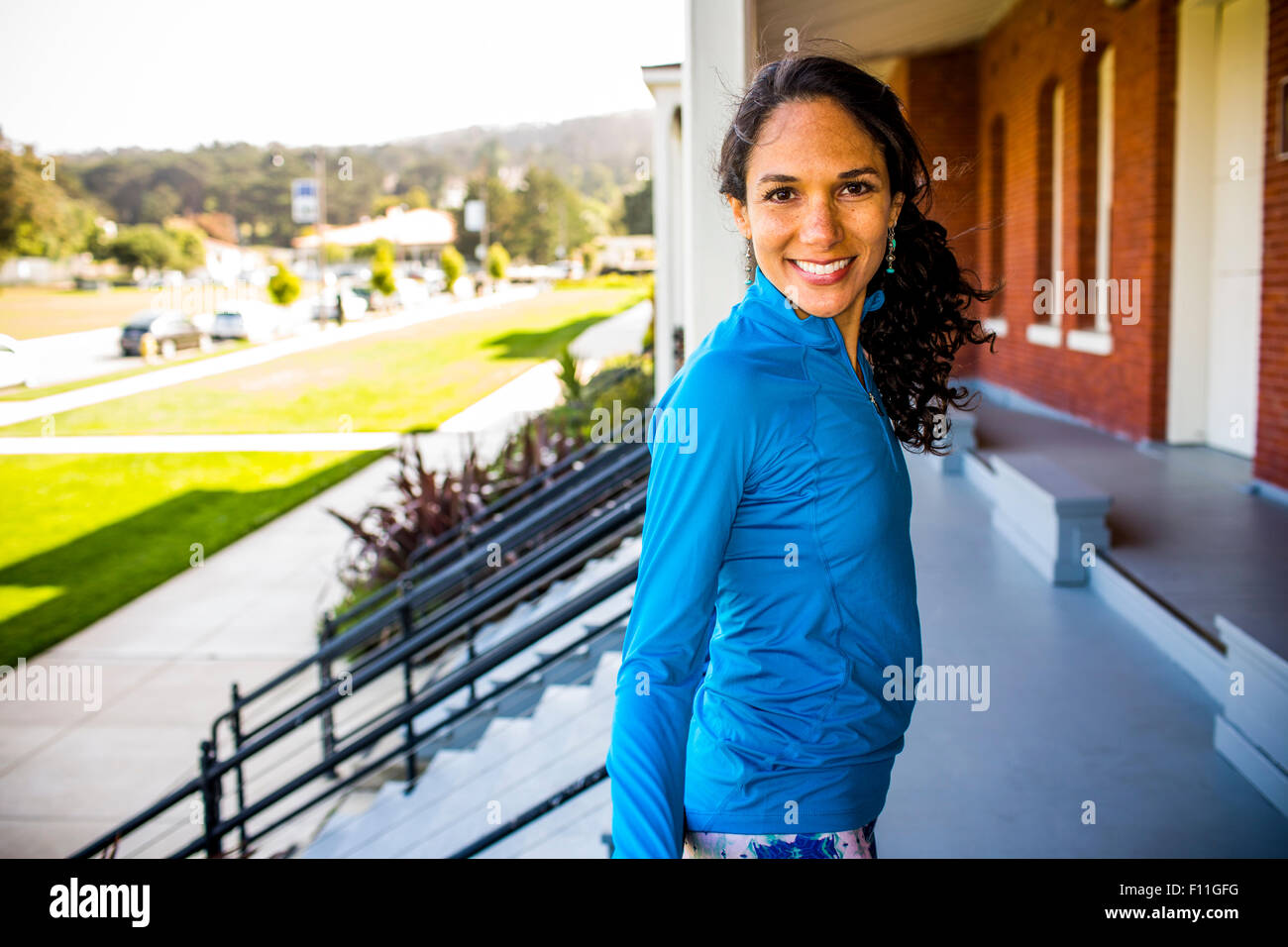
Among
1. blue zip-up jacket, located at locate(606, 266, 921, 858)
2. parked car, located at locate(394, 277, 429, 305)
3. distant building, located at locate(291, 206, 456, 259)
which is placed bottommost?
blue zip-up jacket, located at locate(606, 266, 921, 858)

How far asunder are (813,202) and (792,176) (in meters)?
0.04

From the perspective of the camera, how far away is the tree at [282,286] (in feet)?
137

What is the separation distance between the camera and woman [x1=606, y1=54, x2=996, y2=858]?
3.51ft

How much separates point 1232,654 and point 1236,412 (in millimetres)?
4805

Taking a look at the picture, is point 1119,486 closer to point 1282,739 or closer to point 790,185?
point 1282,739

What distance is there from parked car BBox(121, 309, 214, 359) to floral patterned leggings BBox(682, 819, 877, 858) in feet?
111

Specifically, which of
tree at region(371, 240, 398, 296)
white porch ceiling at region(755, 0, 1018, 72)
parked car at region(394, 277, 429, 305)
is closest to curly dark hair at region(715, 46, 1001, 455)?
white porch ceiling at region(755, 0, 1018, 72)

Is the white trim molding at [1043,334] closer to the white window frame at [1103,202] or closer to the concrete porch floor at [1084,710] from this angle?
the white window frame at [1103,202]

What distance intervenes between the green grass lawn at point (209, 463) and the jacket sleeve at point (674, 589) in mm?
8611

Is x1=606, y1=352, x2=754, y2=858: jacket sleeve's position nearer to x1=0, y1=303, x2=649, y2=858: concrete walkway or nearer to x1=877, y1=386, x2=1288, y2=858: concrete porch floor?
x1=877, y1=386, x2=1288, y2=858: concrete porch floor

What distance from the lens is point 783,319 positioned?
1.17 metres

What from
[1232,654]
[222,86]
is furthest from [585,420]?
[222,86]

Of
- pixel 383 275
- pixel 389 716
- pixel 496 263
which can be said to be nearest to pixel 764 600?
pixel 389 716

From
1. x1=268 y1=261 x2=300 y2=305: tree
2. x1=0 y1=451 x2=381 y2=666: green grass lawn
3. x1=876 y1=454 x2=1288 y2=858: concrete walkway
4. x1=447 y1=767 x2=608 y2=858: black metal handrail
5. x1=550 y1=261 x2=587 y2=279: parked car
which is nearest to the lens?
x1=447 y1=767 x2=608 y2=858: black metal handrail
